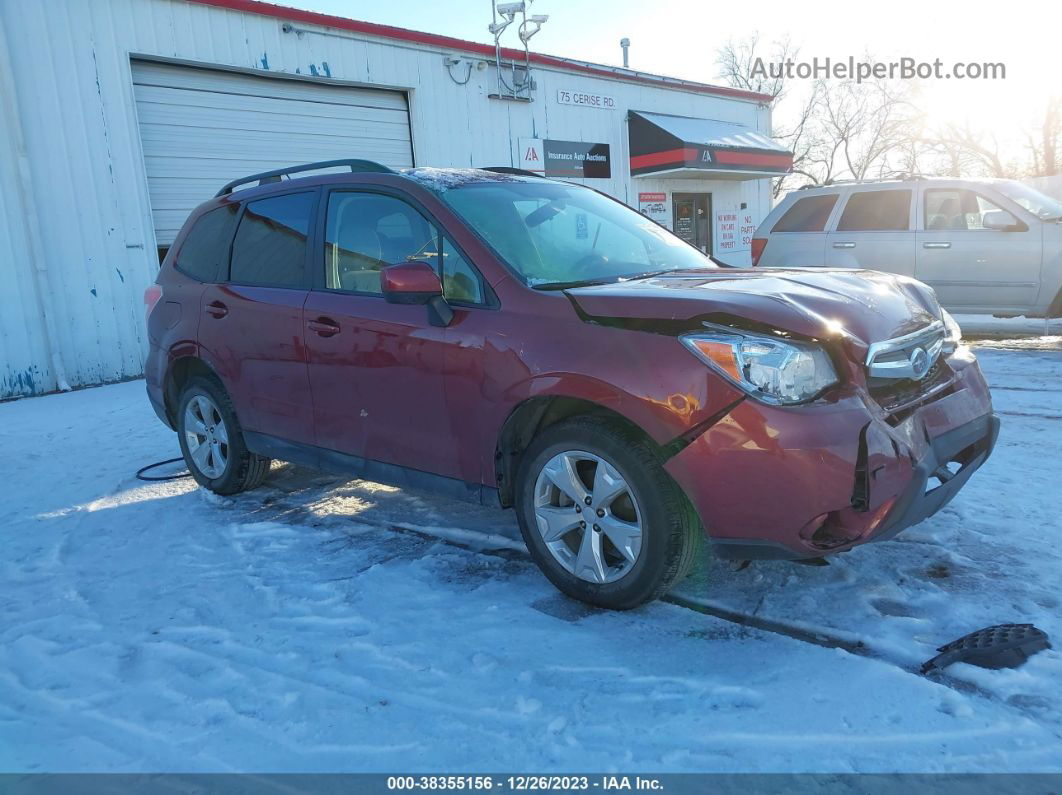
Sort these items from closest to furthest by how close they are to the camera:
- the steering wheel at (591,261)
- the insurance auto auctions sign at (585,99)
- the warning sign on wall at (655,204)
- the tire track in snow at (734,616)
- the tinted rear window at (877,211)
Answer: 1. the tire track in snow at (734,616)
2. the steering wheel at (591,261)
3. the tinted rear window at (877,211)
4. the insurance auto auctions sign at (585,99)
5. the warning sign on wall at (655,204)

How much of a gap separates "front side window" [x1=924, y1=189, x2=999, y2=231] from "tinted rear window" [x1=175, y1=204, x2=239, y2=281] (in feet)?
26.5

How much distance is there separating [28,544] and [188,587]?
1382 mm

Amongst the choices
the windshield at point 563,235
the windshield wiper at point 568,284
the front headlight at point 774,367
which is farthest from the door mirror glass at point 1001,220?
the front headlight at point 774,367

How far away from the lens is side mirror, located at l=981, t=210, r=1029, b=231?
8.70 metres

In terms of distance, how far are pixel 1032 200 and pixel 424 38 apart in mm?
8993

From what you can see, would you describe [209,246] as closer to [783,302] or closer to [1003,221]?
[783,302]

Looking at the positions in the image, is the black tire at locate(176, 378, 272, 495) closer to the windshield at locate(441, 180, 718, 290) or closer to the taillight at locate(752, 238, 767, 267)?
the windshield at locate(441, 180, 718, 290)

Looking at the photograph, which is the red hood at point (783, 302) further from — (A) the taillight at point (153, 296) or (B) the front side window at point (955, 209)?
(B) the front side window at point (955, 209)

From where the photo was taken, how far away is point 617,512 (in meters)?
3.00

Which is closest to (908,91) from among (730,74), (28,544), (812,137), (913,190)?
(812,137)

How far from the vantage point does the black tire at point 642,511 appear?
2.83 m

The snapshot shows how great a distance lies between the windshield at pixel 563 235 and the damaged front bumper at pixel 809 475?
1099mm

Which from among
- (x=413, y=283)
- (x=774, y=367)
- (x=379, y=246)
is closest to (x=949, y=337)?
(x=774, y=367)

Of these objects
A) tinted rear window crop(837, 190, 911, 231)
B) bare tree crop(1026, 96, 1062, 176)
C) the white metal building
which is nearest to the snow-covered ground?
tinted rear window crop(837, 190, 911, 231)
